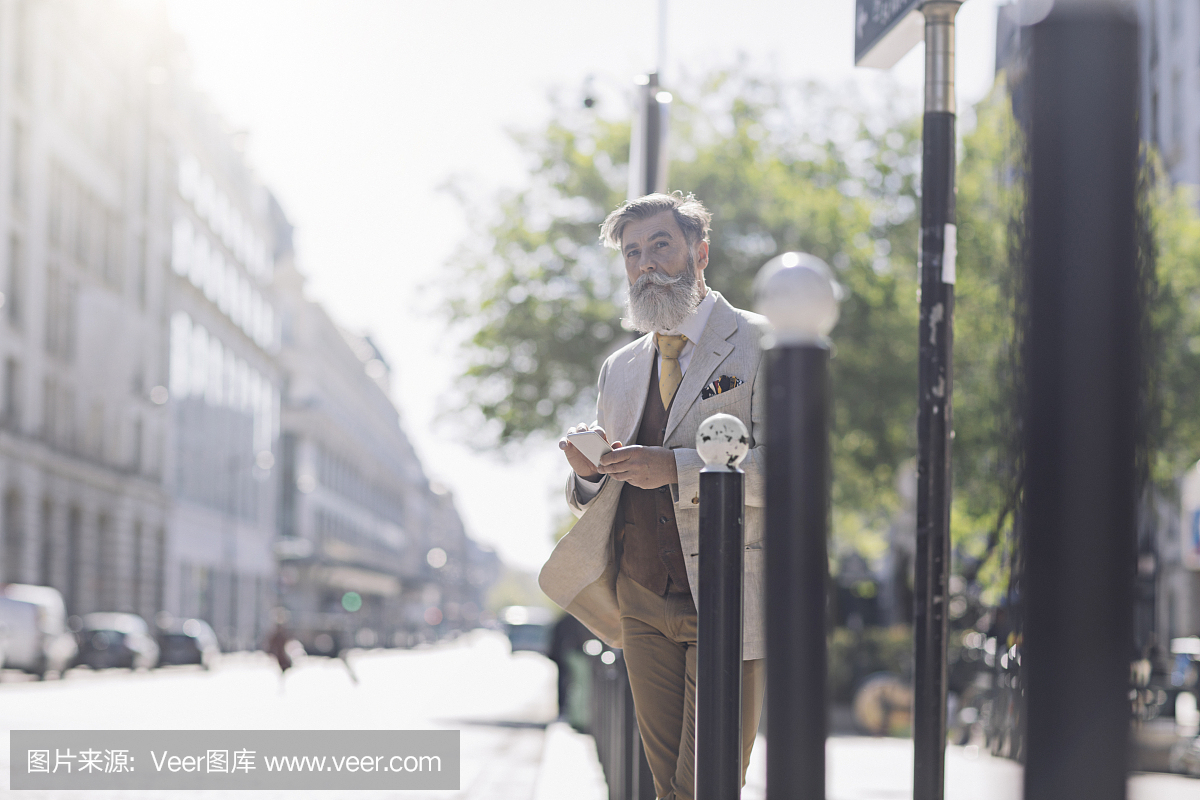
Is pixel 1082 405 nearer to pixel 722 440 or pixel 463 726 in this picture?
pixel 722 440

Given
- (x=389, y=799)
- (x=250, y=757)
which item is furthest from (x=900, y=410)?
(x=389, y=799)

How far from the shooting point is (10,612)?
90.8ft

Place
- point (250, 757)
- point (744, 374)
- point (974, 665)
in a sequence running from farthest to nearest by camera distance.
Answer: point (974, 665) < point (250, 757) < point (744, 374)

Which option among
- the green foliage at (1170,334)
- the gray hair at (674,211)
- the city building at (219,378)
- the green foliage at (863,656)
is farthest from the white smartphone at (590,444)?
the city building at (219,378)

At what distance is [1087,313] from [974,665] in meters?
13.8

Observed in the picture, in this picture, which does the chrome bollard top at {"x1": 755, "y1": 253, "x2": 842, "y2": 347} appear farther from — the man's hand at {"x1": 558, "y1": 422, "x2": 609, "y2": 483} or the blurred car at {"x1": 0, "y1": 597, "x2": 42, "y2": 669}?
the blurred car at {"x1": 0, "y1": 597, "x2": 42, "y2": 669}

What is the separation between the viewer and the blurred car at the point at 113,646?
3269 centimetres

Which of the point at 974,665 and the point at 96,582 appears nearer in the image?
the point at 974,665

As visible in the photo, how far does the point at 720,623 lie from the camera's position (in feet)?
8.20

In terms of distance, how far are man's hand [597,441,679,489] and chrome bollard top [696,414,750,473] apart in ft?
2.38

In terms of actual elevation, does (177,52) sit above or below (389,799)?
above

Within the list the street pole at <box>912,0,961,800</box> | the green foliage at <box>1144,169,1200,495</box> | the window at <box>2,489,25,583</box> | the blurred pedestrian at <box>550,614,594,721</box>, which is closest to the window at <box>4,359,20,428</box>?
the window at <box>2,489,25,583</box>

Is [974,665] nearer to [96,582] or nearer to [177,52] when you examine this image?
[96,582]

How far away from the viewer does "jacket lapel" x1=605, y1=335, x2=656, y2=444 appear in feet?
11.7
